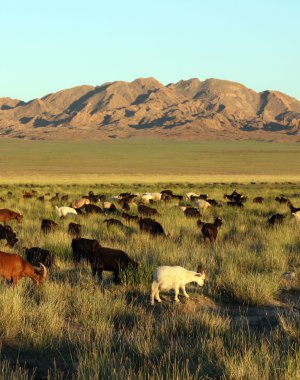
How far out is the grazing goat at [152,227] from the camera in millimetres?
15852

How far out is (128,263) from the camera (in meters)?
9.95

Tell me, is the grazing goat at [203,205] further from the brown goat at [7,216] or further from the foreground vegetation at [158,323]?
the foreground vegetation at [158,323]

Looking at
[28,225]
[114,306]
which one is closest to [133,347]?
[114,306]

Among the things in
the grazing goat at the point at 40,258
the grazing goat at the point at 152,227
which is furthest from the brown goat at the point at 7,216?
the grazing goat at the point at 40,258

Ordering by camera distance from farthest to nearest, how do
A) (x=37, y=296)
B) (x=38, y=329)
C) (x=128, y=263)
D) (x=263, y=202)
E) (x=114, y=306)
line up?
(x=263, y=202)
(x=128, y=263)
(x=37, y=296)
(x=114, y=306)
(x=38, y=329)

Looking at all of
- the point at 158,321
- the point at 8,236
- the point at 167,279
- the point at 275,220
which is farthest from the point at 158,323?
the point at 275,220

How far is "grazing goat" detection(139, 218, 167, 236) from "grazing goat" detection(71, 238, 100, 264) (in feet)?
14.5

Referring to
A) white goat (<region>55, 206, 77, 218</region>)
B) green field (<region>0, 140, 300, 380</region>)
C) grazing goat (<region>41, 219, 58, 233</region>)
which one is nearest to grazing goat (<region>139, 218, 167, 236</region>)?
green field (<region>0, 140, 300, 380</region>)

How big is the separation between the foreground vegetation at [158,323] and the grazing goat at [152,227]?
188 cm

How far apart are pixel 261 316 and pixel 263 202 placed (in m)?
22.1

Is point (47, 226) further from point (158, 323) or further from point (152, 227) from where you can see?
point (158, 323)

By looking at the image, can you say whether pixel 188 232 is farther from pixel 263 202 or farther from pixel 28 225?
Result: pixel 263 202

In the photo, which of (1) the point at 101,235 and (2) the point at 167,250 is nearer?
(2) the point at 167,250

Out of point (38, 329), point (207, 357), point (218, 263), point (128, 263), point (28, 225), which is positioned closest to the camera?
point (207, 357)
